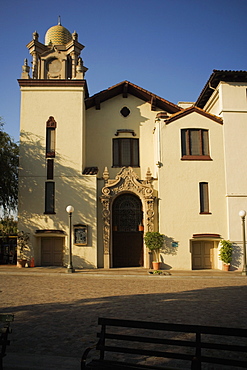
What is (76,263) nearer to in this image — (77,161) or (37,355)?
(77,161)

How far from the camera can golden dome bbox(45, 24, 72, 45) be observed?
27.2 meters

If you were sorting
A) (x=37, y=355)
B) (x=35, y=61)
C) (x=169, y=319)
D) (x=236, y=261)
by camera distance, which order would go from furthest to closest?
(x=35, y=61)
(x=236, y=261)
(x=169, y=319)
(x=37, y=355)

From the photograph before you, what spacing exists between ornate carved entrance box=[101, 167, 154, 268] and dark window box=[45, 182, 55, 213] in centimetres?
335

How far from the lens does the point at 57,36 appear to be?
2738 cm

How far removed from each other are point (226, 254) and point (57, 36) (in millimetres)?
20171

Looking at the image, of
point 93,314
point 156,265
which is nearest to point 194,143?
point 156,265

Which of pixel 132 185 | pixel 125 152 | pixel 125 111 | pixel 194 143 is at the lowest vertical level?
pixel 132 185

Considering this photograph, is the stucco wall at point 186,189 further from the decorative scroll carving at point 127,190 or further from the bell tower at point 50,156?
the bell tower at point 50,156

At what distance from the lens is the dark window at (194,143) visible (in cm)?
2400

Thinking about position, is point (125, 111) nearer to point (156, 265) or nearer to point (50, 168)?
point (50, 168)

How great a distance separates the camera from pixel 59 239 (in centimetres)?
2383

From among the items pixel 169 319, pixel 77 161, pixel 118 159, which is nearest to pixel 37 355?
pixel 169 319

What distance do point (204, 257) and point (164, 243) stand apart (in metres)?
3.10

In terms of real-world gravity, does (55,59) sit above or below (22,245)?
above
